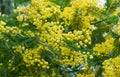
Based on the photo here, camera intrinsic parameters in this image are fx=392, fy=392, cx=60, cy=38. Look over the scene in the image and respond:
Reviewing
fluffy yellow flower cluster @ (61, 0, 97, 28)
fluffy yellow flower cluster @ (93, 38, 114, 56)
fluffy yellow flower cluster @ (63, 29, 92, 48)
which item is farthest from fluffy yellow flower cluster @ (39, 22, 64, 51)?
fluffy yellow flower cluster @ (93, 38, 114, 56)

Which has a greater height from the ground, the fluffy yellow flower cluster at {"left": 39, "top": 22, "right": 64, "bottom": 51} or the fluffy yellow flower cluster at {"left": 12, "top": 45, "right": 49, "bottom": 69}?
the fluffy yellow flower cluster at {"left": 39, "top": 22, "right": 64, "bottom": 51}

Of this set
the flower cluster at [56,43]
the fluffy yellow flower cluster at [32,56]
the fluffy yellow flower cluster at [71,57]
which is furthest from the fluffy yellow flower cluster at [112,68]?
the fluffy yellow flower cluster at [32,56]

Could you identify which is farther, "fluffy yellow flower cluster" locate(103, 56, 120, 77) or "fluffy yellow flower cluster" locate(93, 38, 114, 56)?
"fluffy yellow flower cluster" locate(93, 38, 114, 56)

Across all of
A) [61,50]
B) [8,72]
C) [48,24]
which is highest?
[48,24]

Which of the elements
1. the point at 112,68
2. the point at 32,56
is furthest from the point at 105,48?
the point at 32,56

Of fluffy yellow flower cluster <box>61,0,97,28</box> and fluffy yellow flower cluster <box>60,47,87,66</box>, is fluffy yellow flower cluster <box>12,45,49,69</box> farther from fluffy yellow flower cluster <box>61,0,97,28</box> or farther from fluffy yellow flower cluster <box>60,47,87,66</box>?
fluffy yellow flower cluster <box>61,0,97,28</box>

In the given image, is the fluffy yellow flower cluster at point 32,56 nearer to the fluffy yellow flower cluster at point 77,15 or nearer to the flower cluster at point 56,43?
the flower cluster at point 56,43

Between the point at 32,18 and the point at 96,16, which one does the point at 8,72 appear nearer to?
the point at 32,18

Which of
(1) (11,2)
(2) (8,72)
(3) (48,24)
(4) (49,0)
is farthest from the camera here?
(1) (11,2)

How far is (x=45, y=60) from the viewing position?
4.64 meters

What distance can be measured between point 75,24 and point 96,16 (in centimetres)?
39

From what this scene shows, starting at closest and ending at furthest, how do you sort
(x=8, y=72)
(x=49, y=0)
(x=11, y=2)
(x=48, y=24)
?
(x=48, y=24) → (x=8, y=72) → (x=49, y=0) → (x=11, y=2)

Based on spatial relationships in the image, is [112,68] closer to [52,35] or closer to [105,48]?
[105,48]

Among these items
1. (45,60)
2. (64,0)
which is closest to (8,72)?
(45,60)
